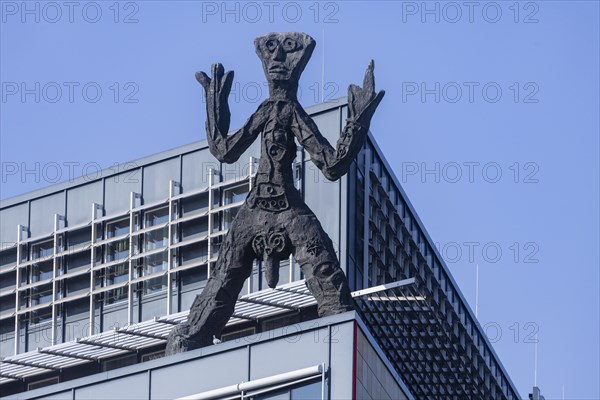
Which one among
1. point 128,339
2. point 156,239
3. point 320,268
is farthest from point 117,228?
point 320,268

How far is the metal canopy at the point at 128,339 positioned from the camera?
63.2m

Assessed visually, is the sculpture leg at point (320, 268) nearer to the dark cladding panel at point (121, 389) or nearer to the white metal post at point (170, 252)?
the dark cladding panel at point (121, 389)

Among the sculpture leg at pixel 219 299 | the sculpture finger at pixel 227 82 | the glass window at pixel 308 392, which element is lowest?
the glass window at pixel 308 392

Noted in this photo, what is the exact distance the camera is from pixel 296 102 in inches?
1892

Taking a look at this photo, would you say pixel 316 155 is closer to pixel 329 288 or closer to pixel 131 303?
pixel 329 288

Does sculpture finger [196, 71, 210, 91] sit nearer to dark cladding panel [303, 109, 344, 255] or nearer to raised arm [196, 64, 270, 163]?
raised arm [196, 64, 270, 163]

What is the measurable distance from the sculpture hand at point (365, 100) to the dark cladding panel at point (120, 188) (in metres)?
22.7

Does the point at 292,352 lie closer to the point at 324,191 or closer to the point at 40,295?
the point at 324,191

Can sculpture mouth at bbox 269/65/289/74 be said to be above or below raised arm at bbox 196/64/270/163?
above

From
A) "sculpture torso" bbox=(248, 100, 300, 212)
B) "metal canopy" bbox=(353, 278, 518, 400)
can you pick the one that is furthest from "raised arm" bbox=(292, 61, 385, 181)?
"metal canopy" bbox=(353, 278, 518, 400)

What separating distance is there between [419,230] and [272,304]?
7512 millimetres

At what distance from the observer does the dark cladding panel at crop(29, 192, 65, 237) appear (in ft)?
233

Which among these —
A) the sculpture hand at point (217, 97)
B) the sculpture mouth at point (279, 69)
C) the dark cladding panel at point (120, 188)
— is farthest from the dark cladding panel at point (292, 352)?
the dark cladding panel at point (120, 188)

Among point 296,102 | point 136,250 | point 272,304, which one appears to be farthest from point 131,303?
point 296,102
